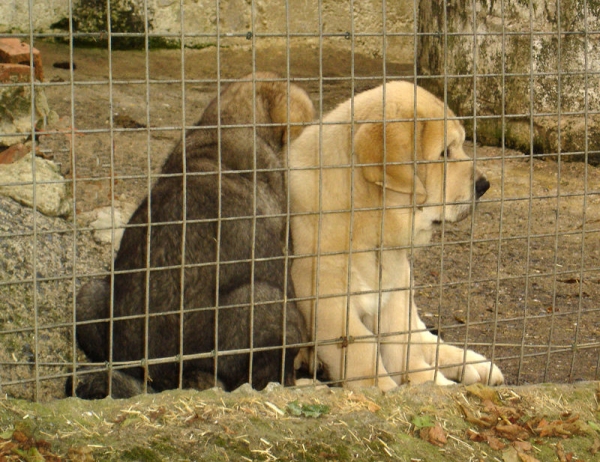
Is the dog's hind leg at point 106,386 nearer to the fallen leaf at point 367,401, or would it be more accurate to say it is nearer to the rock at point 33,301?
the rock at point 33,301

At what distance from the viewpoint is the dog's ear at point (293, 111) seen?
4816 mm

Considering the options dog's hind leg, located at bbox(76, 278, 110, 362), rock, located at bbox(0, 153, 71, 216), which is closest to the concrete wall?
rock, located at bbox(0, 153, 71, 216)

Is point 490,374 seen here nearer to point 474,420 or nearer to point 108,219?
point 474,420

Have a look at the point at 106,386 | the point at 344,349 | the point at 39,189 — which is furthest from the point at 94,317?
the point at 39,189

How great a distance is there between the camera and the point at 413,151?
13.5 feet

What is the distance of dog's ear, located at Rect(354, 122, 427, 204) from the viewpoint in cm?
422

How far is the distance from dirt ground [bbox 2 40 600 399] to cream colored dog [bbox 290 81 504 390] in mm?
241

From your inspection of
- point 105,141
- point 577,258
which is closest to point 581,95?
point 577,258

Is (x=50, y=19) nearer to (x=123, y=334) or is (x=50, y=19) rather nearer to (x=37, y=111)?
(x=37, y=111)

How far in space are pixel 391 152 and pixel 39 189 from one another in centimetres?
281

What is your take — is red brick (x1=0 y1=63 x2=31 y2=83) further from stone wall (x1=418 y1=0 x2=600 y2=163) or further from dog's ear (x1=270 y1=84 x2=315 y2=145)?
stone wall (x1=418 y1=0 x2=600 y2=163)

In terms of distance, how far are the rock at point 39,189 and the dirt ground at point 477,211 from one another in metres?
0.43

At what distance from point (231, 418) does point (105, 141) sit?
17.0 ft

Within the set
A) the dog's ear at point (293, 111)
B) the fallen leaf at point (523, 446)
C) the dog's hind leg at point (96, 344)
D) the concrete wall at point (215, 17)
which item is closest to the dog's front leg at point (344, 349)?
the fallen leaf at point (523, 446)
